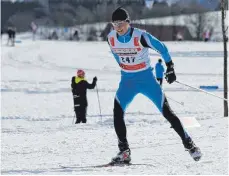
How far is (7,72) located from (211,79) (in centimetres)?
1090

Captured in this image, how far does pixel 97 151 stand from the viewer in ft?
22.3

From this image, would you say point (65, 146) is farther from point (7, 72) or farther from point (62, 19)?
point (62, 19)

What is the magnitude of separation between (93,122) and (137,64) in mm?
7930

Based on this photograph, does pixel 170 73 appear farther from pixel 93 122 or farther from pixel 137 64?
pixel 93 122

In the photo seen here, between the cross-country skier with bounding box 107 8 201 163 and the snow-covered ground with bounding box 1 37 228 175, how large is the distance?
49cm

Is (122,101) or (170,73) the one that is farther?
(122,101)

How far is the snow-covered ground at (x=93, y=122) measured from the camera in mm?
5859

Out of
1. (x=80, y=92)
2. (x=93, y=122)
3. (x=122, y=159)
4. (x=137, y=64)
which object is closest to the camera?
(x=137, y=64)

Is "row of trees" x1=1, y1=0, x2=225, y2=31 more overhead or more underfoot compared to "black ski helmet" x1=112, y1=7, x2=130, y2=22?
more overhead

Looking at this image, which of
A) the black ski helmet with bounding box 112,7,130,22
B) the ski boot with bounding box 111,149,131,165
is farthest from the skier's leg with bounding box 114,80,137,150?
the black ski helmet with bounding box 112,7,130,22

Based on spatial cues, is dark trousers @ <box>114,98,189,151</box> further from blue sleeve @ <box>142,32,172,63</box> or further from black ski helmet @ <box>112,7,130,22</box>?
black ski helmet @ <box>112,7,130,22</box>

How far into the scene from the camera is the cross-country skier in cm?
560

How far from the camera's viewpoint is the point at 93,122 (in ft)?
44.2

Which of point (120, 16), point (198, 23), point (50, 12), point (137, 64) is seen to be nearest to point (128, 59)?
point (137, 64)
